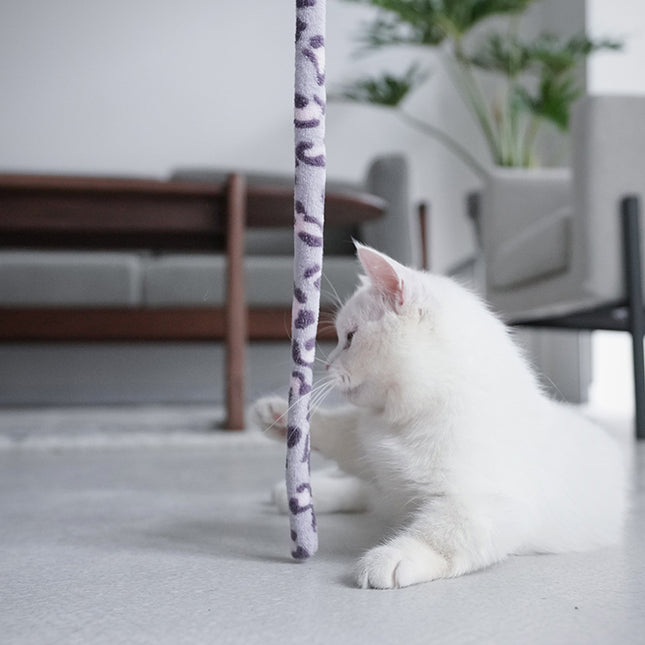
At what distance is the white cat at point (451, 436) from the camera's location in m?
0.70

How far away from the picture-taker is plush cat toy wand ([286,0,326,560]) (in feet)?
2.32

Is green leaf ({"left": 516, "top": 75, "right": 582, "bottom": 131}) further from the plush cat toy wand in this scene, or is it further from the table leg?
the plush cat toy wand

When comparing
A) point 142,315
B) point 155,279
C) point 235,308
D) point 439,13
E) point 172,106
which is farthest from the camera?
point 172,106

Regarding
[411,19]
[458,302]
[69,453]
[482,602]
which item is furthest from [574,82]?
[482,602]

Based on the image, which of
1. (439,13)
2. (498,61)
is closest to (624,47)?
(498,61)

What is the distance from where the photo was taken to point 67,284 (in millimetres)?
2744

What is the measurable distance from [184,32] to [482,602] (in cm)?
355

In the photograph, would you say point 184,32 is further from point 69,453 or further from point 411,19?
point 69,453

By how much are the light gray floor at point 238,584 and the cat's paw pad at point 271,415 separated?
4.4 inches

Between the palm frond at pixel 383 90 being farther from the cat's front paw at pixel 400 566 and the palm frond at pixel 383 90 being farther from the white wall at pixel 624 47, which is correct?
the cat's front paw at pixel 400 566

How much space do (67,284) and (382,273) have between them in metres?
2.20

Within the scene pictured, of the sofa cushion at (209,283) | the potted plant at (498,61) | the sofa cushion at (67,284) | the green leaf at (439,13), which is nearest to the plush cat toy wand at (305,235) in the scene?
the sofa cushion at (209,283)

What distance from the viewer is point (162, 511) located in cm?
103

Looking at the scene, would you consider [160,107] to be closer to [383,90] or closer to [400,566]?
[383,90]
